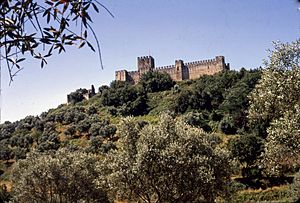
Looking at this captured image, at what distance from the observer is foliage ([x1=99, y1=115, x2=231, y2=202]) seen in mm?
29641

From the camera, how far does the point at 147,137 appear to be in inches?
1212

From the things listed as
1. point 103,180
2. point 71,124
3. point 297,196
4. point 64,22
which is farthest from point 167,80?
point 64,22

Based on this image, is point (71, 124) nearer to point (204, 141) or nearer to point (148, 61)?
point (148, 61)

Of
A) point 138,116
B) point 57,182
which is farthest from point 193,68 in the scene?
point 57,182

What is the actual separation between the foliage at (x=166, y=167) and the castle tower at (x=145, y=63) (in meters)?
110

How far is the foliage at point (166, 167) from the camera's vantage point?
2964 centimetres

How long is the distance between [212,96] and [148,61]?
1846 inches

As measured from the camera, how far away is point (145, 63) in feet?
472

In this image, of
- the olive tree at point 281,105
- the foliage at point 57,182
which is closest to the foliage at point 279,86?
the olive tree at point 281,105

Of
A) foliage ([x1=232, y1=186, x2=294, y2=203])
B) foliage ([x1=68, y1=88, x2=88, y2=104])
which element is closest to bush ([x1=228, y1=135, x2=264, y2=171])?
foliage ([x1=232, y1=186, x2=294, y2=203])

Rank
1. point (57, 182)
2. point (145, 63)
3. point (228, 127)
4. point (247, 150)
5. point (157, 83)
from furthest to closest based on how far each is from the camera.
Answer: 1. point (145, 63)
2. point (157, 83)
3. point (228, 127)
4. point (247, 150)
5. point (57, 182)

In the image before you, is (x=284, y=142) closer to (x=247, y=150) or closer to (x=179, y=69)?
(x=247, y=150)

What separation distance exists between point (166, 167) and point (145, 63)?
379ft

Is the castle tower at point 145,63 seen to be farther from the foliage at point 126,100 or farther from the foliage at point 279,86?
the foliage at point 279,86
